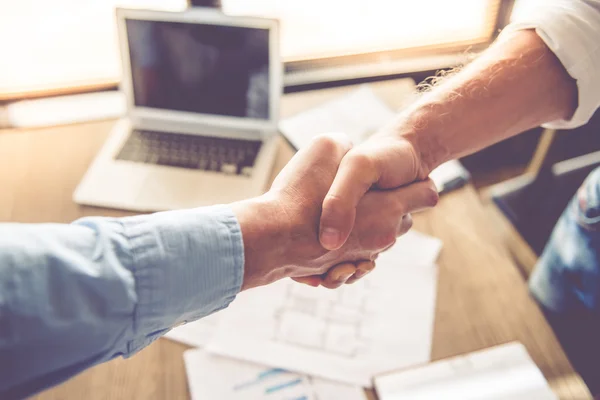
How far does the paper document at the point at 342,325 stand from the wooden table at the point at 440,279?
3 cm

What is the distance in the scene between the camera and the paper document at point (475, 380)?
693mm

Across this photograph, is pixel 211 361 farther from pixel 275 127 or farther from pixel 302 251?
pixel 275 127

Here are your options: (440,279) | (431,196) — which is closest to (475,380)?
(440,279)

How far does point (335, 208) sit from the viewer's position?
0.71 metres

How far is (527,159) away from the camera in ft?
6.13

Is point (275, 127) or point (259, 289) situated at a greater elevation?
point (275, 127)

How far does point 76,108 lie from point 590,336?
1.26 meters

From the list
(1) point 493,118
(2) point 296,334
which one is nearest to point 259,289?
(2) point 296,334

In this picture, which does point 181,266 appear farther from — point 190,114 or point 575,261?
point 575,261

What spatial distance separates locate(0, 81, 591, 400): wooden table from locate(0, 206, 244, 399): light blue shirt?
15 cm

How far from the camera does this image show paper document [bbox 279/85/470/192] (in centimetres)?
105

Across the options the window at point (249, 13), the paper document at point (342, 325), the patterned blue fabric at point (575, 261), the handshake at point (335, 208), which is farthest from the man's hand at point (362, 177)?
the window at point (249, 13)

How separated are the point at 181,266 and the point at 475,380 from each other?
44 centimetres

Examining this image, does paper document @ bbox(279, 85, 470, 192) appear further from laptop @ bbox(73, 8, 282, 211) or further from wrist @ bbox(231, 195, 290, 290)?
wrist @ bbox(231, 195, 290, 290)
